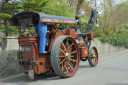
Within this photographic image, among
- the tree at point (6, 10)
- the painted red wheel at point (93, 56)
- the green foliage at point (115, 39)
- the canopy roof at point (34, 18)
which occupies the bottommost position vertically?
the painted red wheel at point (93, 56)

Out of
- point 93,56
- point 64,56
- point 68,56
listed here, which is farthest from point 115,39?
point 64,56

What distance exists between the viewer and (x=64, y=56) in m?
7.01

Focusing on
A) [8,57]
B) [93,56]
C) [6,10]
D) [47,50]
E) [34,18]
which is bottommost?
[93,56]

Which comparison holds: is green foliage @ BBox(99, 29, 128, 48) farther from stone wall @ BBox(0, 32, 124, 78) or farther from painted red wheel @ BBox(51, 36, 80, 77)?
stone wall @ BBox(0, 32, 124, 78)

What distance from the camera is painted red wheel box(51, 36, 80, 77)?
6.36 meters

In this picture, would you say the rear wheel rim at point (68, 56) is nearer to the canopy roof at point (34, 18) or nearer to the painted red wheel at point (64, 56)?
the painted red wheel at point (64, 56)

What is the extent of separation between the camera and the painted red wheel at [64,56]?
636cm

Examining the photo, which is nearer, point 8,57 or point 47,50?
point 47,50

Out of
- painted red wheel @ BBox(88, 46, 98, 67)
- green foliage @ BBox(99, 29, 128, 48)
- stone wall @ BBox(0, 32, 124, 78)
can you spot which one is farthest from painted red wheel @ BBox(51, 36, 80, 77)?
green foliage @ BBox(99, 29, 128, 48)

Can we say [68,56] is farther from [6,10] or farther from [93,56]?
[6,10]

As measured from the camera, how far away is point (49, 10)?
447 inches

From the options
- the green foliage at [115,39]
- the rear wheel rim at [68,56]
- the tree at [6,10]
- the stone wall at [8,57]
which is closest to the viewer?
the rear wheel rim at [68,56]

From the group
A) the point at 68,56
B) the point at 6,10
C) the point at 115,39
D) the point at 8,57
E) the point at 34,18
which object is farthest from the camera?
the point at 115,39

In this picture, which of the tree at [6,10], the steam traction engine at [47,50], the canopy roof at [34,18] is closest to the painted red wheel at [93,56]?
the steam traction engine at [47,50]
